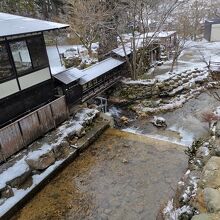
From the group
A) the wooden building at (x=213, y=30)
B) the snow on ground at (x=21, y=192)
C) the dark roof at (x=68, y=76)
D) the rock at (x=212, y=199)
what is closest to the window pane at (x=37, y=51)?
the dark roof at (x=68, y=76)

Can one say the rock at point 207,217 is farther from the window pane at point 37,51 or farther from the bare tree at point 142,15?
the bare tree at point 142,15

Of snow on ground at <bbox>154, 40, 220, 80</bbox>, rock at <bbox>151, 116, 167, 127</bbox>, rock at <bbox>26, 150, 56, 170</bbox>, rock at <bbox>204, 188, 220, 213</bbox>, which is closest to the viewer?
rock at <bbox>204, 188, 220, 213</bbox>

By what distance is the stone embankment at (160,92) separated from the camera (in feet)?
47.4

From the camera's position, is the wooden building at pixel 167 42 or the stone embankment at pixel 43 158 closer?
the stone embankment at pixel 43 158

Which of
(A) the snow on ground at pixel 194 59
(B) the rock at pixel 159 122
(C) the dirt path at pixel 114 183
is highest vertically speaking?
(A) the snow on ground at pixel 194 59

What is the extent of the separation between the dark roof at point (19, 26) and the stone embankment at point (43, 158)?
4.08 m

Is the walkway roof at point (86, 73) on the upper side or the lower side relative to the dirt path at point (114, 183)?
upper

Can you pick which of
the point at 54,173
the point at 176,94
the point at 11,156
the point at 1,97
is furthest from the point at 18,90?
the point at 176,94

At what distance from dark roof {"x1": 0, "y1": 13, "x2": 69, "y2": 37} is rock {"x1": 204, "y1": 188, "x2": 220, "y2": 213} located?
7.76 meters

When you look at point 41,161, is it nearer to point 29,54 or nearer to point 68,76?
point 29,54

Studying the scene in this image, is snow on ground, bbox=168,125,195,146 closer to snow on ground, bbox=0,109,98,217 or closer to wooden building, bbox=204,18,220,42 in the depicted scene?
snow on ground, bbox=0,109,98,217

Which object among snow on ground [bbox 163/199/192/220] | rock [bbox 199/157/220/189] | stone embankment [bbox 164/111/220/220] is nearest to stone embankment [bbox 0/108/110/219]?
snow on ground [bbox 163/199/192/220]

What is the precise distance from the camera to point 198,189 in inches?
232

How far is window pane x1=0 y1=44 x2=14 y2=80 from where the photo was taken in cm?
902
